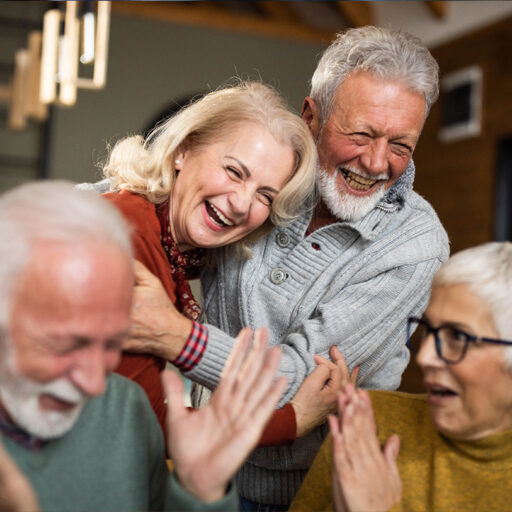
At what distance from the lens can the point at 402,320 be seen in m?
2.02

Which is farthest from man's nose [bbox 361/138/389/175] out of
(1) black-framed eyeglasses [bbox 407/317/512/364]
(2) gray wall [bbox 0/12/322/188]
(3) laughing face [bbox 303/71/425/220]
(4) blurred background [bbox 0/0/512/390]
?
(2) gray wall [bbox 0/12/322/188]

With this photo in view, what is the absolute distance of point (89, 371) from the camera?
3.76ft

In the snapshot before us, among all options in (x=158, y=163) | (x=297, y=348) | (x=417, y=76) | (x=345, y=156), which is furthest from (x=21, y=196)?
(x=417, y=76)

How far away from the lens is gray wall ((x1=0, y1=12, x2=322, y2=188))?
8.13 meters

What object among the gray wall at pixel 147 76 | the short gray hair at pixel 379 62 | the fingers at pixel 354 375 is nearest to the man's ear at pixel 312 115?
the short gray hair at pixel 379 62

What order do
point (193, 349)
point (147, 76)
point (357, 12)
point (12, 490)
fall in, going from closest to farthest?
point (12, 490) < point (193, 349) < point (357, 12) < point (147, 76)

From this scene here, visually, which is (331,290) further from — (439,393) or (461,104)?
(461,104)

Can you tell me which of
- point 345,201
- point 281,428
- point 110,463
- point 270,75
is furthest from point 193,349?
point 270,75

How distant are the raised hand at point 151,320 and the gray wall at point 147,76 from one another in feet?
21.4

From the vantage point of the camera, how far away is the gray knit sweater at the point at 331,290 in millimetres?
1961

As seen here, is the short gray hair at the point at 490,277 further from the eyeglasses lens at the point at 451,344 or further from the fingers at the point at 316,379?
the fingers at the point at 316,379

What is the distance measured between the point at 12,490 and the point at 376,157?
4.13 ft

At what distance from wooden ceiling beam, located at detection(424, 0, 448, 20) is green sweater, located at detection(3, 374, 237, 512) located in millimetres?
6487

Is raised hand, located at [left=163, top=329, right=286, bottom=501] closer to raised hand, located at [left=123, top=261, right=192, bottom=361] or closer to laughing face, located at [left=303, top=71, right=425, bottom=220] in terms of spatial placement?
raised hand, located at [left=123, top=261, right=192, bottom=361]
